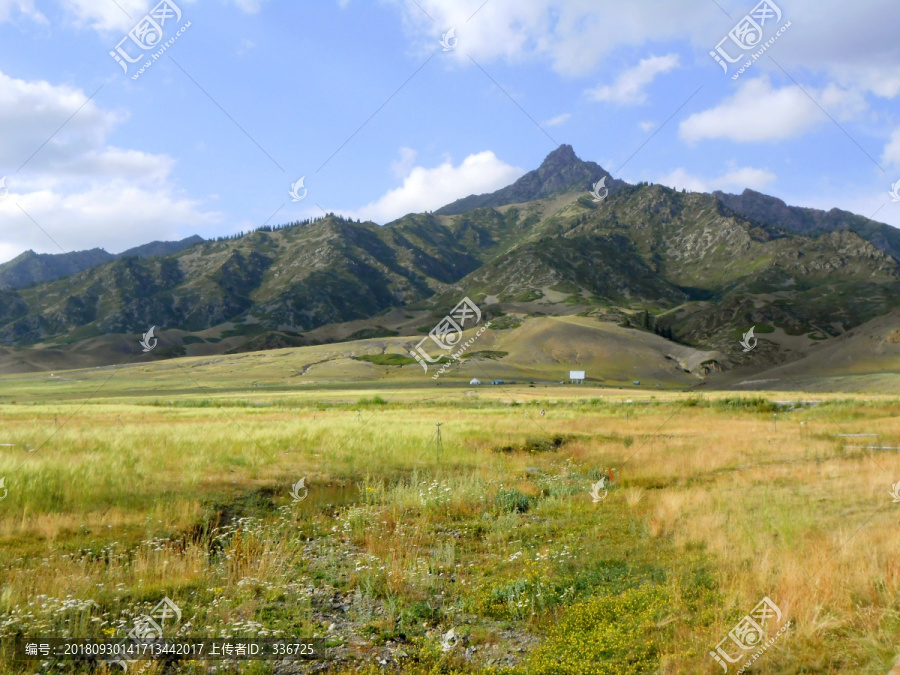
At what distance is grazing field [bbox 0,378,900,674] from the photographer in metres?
7.97

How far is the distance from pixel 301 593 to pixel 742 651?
274 inches

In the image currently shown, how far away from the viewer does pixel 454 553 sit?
12656 millimetres

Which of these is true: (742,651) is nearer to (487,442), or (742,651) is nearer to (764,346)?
(487,442)

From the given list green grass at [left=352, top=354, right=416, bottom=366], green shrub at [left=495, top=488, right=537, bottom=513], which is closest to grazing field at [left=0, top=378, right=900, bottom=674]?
green shrub at [left=495, top=488, right=537, bottom=513]

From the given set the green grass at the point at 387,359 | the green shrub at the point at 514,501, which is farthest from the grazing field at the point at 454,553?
the green grass at the point at 387,359

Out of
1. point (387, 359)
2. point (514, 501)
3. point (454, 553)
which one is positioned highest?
point (387, 359)

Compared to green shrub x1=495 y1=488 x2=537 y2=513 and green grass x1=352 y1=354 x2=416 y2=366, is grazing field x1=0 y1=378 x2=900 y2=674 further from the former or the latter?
green grass x1=352 y1=354 x2=416 y2=366

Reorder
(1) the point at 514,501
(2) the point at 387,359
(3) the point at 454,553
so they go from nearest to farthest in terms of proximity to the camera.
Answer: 1. (3) the point at 454,553
2. (1) the point at 514,501
3. (2) the point at 387,359

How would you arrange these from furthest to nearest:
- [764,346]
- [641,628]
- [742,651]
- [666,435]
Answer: [764,346]
[666,435]
[641,628]
[742,651]

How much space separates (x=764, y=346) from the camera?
194 m

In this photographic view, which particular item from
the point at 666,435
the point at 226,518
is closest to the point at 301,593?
the point at 226,518

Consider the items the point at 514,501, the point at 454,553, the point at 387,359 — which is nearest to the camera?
the point at 454,553

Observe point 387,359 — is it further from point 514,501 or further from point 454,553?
point 454,553

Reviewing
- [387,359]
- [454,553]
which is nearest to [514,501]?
[454,553]
